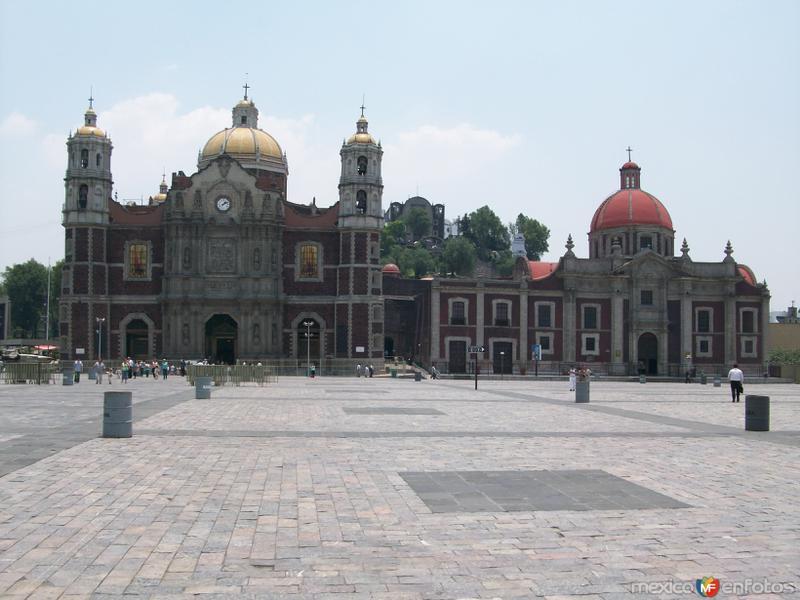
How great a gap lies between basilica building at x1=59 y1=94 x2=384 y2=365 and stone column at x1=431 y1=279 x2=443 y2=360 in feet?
13.8

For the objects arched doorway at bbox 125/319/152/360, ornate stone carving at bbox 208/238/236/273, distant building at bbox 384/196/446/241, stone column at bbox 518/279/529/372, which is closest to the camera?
arched doorway at bbox 125/319/152/360

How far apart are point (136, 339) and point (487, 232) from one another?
79771 millimetres

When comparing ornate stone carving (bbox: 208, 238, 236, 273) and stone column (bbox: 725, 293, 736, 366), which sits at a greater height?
ornate stone carving (bbox: 208, 238, 236, 273)

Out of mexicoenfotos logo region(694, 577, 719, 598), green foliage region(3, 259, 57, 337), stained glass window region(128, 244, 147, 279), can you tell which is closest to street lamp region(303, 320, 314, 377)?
stained glass window region(128, 244, 147, 279)

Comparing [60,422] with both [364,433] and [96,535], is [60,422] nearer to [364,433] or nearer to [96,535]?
[364,433]

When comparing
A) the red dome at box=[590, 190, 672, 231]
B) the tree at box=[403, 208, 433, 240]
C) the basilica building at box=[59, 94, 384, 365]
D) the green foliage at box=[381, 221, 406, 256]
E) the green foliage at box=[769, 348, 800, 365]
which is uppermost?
the tree at box=[403, 208, 433, 240]

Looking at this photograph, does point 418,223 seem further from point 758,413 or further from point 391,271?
point 758,413

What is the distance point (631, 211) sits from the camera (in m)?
73.6

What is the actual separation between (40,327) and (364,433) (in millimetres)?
120326

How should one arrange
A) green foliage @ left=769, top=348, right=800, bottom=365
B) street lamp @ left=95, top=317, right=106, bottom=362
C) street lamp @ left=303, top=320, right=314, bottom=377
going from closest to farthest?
street lamp @ left=303, top=320, right=314, bottom=377 → street lamp @ left=95, top=317, right=106, bottom=362 → green foliage @ left=769, top=348, right=800, bottom=365

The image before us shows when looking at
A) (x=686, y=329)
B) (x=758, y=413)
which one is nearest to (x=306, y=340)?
(x=686, y=329)

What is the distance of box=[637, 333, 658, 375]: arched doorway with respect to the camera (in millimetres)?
67812

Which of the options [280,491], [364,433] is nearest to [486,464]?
[280,491]

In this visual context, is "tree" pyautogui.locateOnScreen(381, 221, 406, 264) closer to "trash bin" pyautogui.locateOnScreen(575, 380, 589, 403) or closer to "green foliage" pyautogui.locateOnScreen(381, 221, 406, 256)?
"green foliage" pyautogui.locateOnScreen(381, 221, 406, 256)
